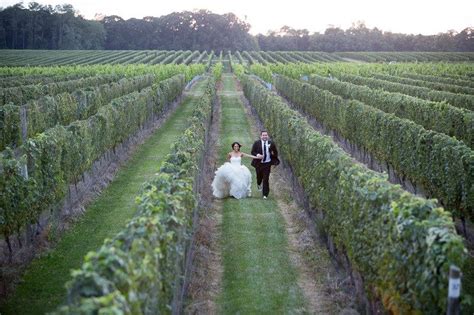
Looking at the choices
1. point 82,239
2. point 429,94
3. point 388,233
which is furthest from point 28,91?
point 388,233

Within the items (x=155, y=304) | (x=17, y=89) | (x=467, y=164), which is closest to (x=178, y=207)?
(x=155, y=304)

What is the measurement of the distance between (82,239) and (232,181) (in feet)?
18.1

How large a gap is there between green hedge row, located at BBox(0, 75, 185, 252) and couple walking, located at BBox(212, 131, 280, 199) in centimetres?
415

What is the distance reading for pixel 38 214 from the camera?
1425 cm

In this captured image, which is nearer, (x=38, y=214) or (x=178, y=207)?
(x=178, y=207)

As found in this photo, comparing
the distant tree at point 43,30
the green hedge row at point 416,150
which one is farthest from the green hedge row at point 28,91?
the distant tree at point 43,30

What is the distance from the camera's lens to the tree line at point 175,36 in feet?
474

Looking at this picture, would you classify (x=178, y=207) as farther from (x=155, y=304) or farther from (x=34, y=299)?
(x=34, y=299)

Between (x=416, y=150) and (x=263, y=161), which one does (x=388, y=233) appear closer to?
(x=416, y=150)

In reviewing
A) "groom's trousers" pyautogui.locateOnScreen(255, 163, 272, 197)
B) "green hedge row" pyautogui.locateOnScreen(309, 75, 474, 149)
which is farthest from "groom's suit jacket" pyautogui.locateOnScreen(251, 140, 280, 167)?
"green hedge row" pyautogui.locateOnScreen(309, 75, 474, 149)

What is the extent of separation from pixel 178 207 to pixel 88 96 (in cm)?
2454

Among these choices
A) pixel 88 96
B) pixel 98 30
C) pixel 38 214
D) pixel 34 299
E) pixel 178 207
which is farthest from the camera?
pixel 98 30

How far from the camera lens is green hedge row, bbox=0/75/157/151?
23.4 meters

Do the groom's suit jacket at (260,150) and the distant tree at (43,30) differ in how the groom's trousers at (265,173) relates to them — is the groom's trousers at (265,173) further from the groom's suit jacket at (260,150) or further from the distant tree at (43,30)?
the distant tree at (43,30)
